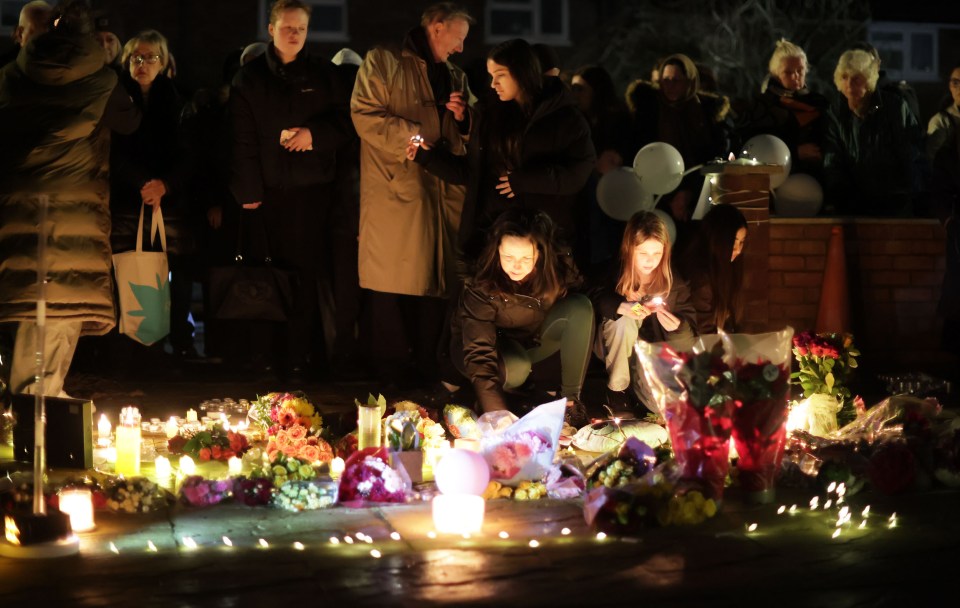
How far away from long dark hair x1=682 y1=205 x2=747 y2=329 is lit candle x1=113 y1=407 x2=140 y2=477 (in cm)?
316

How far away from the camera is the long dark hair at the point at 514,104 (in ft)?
25.7

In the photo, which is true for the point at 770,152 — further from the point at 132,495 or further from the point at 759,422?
the point at 132,495

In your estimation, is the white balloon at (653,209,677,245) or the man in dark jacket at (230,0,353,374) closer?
the man in dark jacket at (230,0,353,374)

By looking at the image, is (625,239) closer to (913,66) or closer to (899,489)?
(899,489)

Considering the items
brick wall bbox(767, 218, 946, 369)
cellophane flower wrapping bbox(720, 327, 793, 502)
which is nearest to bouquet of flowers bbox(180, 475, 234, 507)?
cellophane flower wrapping bbox(720, 327, 793, 502)

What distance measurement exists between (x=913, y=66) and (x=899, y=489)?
26357 mm

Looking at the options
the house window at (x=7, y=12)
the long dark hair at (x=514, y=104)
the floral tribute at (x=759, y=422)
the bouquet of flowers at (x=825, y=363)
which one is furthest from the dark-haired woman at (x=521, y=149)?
the house window at (x=7, y=12)

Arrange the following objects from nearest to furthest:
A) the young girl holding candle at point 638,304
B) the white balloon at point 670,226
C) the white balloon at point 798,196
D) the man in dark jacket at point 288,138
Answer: the young girl holding candle at point 638,304 → the man in dark jacket at point 288,138 → the white balloon at point 670,226 → the white balloon at point 798,196

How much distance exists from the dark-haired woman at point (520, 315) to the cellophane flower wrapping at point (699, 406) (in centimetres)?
163

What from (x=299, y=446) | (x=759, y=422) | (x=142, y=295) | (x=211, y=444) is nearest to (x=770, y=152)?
(x=759, y=422)

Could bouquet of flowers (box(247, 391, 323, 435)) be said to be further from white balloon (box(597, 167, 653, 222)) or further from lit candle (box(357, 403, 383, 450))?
white balloon (box(597, 167, 653, 222))

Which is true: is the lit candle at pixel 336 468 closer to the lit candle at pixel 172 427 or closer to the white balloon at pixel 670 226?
the lit candle at pixel 172 427

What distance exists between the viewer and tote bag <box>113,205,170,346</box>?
8156 millimetres

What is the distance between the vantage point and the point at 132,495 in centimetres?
544
